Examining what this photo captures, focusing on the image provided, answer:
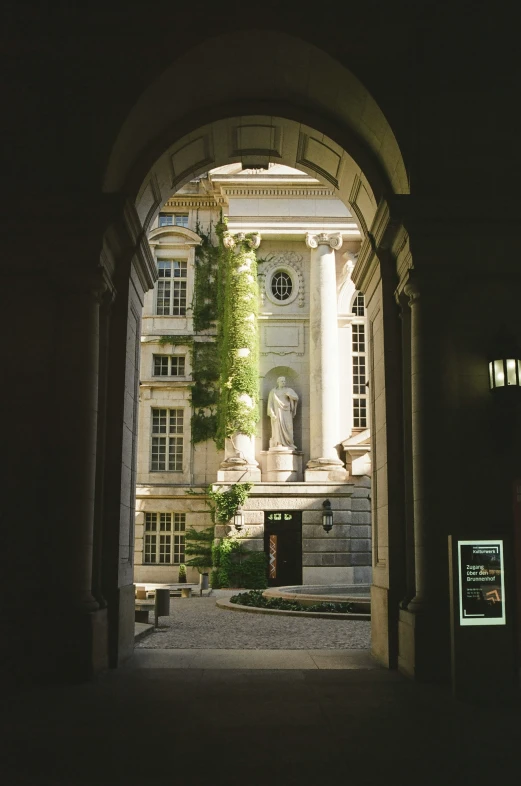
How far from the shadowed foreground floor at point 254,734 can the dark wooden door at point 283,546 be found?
21410 millimetres

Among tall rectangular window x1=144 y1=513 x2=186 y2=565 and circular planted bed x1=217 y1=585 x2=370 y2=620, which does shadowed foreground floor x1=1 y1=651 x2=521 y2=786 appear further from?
tall rectangular window x1=144 y1=513 x2=186 y2=565

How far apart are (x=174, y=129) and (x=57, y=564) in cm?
645

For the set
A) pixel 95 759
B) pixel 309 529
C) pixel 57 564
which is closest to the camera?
pixel 95 759

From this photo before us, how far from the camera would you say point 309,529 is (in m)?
30.5

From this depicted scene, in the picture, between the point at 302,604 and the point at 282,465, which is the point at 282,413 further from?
the point at 302,604

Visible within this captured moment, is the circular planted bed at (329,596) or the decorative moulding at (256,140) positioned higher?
the decorative moulding at (256,140)

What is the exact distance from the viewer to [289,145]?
510 inches

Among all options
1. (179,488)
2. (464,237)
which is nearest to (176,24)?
(464,237)

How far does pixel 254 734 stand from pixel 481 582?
2.91 metres

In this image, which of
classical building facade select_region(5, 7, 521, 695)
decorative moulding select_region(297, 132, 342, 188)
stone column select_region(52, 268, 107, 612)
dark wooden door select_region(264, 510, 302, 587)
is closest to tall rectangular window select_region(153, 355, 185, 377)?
dark wooden door select_region(264, 510, 302, 587)

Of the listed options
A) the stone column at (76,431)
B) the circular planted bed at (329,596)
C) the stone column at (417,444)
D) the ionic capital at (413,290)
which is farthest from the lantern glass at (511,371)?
the circular planted bed at (329,596)

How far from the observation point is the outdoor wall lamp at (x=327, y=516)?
94.7 feet

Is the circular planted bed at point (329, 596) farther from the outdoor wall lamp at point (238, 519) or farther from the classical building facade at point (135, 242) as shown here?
the classical building facade at point (135, 242)

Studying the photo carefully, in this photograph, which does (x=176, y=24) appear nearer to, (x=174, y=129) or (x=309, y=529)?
(x=174, y=129)
